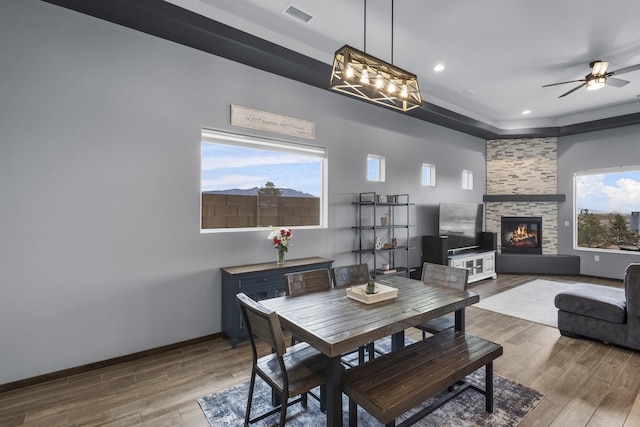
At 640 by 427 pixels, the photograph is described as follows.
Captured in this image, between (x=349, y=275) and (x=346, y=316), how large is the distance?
3.31 feet

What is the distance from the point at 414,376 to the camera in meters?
1.87

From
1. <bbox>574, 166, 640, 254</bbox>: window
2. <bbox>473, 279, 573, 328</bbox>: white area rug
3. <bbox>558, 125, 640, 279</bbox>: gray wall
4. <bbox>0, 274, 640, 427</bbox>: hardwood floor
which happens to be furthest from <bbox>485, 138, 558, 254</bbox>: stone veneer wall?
<bbox>0, 274, 640, 427</bbox>: hardwood floor

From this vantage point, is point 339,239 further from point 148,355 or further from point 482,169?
point 482,169

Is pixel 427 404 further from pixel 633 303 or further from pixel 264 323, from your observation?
pixel 633 303

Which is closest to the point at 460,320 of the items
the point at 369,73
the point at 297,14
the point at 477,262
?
the point at 369,73

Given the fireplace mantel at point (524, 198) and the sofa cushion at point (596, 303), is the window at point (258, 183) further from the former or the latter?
the fireplace mantel at point (524, 198)

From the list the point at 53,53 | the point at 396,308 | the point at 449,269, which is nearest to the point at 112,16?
the point at 53,53

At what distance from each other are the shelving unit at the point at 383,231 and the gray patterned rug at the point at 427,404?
244 cm

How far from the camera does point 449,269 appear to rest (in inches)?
117

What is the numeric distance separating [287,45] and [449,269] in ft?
9.99

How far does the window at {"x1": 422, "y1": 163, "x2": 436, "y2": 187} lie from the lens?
6.15 meters

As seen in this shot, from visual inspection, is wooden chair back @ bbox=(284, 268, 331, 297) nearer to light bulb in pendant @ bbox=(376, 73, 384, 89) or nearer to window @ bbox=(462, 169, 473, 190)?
light bulb in pendant @ bbox=(376, 73, 384, 89)

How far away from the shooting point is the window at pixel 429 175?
615 cm

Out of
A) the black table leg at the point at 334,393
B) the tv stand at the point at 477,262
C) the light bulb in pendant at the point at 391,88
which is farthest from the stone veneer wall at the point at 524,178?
the black table leg at the point at 334,393
